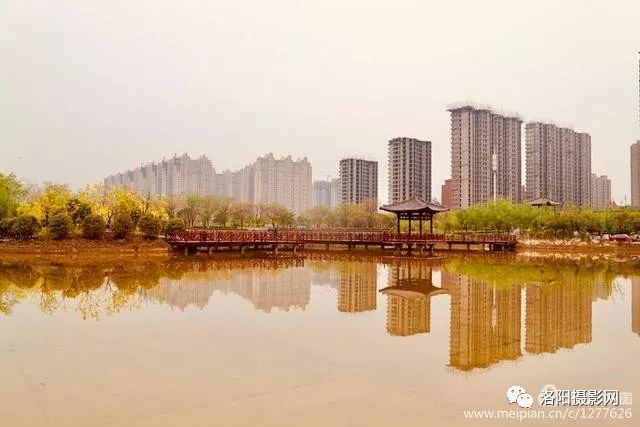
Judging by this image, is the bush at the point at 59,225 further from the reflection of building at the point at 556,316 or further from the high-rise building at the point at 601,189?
the high-rise building at the point at 601,189

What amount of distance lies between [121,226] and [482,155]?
55.5 m

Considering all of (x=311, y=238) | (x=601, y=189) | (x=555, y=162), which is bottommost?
(x=311, y=238)

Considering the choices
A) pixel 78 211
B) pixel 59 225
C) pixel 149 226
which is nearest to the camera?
pixel 59 225

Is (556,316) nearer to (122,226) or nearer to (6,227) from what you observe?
(122,226)

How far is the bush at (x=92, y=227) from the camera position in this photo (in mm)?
27469

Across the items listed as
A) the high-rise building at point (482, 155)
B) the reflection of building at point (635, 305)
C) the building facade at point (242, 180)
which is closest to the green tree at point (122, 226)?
the reflection of building at point (635, 305)

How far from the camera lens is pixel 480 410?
20.6 feet

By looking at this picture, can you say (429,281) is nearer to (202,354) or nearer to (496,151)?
(202,354)

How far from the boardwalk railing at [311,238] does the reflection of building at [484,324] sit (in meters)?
17.3

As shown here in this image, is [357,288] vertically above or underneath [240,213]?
underneath

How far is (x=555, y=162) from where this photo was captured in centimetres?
7400

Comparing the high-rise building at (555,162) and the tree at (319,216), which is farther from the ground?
the high-rise building at (555,162)

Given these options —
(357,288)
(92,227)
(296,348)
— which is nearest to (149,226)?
(92,227)

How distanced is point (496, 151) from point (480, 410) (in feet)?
231
